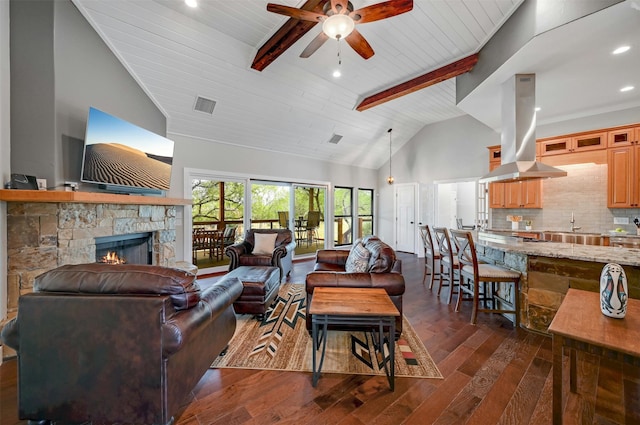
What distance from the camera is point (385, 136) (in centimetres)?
682

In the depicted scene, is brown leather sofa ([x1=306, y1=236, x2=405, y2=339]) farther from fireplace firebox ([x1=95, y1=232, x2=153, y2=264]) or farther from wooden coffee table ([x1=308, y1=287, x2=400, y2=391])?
fireplace firebox ([x1=95, y1=232, x2=153, y2=264])

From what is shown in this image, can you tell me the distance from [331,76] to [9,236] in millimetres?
4514

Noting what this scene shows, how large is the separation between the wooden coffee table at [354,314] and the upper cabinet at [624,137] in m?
5.09

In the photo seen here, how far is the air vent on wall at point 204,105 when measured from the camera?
416 centimetres

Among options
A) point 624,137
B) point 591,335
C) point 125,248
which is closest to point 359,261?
point 591,335

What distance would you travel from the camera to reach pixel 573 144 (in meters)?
4.43

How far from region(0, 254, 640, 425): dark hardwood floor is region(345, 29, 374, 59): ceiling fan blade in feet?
10.2

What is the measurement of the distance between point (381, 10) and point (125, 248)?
Answer: 424 cm

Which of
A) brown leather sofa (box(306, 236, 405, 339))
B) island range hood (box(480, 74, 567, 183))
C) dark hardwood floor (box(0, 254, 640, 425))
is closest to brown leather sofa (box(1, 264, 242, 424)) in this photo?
dark hardwood floor (box(0, 254, 640, 425))

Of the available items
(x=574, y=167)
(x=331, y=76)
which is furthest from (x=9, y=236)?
(x=574, y=167)

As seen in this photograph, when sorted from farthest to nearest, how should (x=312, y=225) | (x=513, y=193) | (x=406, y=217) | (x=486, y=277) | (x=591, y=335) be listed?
(x=406, y=217) < (x=312, y=225) < (x=513, y=193) < (x=486, y=277) < (x=591, y=335)

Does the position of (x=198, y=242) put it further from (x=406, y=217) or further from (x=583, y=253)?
(x=583, y=253)

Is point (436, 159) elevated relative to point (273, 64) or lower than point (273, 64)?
lower

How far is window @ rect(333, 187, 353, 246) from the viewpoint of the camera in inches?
293
